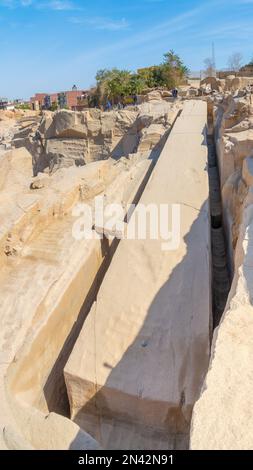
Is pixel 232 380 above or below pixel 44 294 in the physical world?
above

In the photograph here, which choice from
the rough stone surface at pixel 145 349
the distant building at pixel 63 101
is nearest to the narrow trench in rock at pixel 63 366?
the rough stone surface at pixel 145 349

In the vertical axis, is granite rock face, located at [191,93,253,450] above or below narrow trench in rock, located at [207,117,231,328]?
above

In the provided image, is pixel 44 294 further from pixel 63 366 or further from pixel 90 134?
pixel 90 134

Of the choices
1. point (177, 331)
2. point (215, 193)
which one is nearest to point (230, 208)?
point (215, 193)

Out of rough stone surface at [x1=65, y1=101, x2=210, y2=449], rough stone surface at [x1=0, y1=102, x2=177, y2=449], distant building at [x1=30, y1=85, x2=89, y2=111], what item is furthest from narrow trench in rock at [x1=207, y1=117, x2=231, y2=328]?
distant building at [x1=30, y1=85, x2=89, y2=111]

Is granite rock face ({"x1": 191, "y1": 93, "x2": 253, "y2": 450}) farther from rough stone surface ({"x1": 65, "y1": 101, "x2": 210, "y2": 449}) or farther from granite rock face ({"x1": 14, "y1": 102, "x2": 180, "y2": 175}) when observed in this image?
granite rock face ({"x1": 14, "y1": 102, "x2": 180, "y2": 175})

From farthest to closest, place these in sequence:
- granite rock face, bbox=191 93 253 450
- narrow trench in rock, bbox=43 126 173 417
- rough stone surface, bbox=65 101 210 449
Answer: narrow trench in rock, bbox=43 126 173 417 < rough stone surface, bbox=65 101 210 449 < granite rock face, bbox=191 93 253 450

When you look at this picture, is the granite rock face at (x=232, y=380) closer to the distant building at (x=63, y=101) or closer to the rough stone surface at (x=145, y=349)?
the rough stone surface at (x=145, y=349)

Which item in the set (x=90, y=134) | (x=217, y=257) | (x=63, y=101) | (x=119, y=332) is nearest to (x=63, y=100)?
(x=63, y=101)
